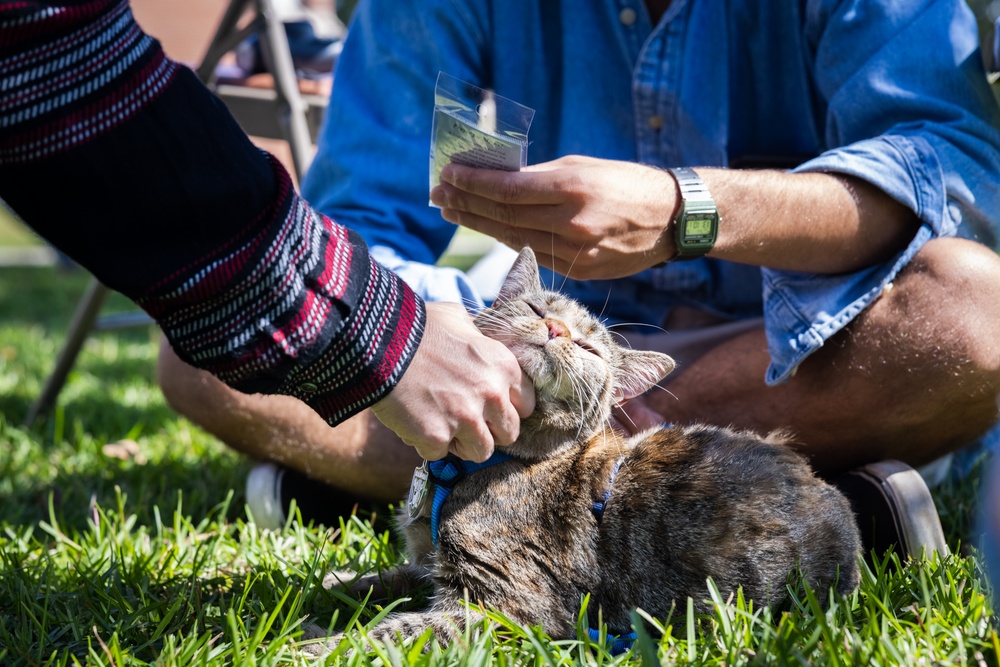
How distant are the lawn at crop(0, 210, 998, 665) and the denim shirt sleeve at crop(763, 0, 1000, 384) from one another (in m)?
0.56

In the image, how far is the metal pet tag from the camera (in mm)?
1487

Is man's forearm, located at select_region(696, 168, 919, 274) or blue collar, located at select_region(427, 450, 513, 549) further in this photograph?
man's forearm, located at select_region(696, 168, 919, 274)

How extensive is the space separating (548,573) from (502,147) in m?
0.74

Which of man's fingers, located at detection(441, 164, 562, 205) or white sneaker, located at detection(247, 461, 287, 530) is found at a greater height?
man's fingers, located at detection(441, 164, 562, 205)

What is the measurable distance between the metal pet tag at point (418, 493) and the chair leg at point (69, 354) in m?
1.89

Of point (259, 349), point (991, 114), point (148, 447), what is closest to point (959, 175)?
point (991, 114)

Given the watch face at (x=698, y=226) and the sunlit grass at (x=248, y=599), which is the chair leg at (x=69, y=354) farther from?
the watch face at (x=698, y=226)

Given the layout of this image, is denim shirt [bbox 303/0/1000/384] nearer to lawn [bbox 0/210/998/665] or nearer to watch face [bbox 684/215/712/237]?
watch face [bbox 684/215/712/237]

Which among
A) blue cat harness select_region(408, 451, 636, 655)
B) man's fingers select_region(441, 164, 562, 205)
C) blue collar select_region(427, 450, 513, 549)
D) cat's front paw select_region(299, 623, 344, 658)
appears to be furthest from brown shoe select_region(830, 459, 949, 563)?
cat's front paw select_region(299, 623, 344, 658)

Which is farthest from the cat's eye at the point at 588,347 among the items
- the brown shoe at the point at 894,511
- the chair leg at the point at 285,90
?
the chair leg at the point at 285,90

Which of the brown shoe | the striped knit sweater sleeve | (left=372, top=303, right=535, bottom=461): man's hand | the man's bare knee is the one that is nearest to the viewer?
the striped knit sweater sleeve

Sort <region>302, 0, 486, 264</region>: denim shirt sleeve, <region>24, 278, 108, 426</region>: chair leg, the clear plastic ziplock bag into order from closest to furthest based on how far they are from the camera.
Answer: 1. the clear plastic ziplock bag
2. <region>302, 0, 486, 264</region>: denim shirt sleeve
3. <region>24, 278, 108, 426</region>: chair leg

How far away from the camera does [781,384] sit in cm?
189

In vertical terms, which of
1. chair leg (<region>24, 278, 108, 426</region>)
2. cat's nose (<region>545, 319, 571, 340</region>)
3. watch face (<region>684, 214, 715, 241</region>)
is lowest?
chair leg (<region>24, 278, 108, 426</region>)
